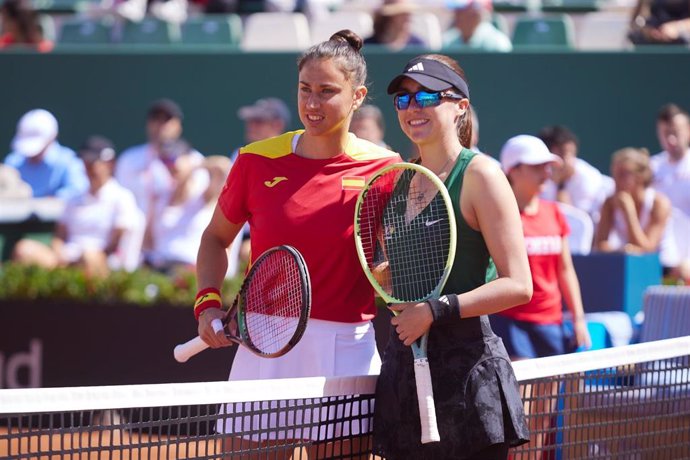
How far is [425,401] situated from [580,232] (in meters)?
5.09

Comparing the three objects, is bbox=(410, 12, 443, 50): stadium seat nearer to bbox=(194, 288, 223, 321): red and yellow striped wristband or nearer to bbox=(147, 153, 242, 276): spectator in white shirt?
bbox=(147, 153, 242, 276): spectator in white shirt

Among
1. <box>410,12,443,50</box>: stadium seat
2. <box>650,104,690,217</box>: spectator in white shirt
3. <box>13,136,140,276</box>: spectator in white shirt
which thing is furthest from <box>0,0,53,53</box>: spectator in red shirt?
<box>650,104,690,217</box>: spectator in white shirt

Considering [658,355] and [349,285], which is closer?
[349,285]

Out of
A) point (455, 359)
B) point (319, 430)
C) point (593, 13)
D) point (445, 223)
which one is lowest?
point (319, 430)

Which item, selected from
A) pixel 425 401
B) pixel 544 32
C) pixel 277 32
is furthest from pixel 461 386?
pixel 277 32

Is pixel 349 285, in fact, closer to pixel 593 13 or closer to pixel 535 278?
pixel 535 278

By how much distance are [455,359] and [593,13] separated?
8742 millimetres

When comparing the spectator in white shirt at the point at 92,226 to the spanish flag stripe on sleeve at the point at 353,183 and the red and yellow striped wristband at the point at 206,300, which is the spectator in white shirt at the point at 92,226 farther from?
the spanish flag stripe on sleeve at the point at 353,183

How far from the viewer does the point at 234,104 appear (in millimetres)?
10297

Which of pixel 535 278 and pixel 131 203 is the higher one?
pixel 131 203

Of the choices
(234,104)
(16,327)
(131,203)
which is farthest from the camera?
(234,104)

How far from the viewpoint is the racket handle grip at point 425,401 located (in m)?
2.91

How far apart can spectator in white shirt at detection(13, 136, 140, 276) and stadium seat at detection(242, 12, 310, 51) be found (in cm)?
225

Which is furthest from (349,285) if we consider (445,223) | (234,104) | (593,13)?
(593,13)
